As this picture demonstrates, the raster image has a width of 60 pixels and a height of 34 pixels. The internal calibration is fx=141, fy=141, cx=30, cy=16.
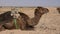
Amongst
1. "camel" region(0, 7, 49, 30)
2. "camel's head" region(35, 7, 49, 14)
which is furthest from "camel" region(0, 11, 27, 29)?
"camel's head" region(35, 7, 49, 14)

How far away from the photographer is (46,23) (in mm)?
1553

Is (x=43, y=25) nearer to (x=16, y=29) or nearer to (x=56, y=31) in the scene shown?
(x=56, y=31)

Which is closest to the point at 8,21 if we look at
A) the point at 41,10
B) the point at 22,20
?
the point at 22,20

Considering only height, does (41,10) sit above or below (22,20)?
above

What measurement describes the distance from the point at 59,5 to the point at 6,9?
63cm

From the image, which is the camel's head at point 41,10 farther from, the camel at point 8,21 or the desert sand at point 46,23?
the camel at point 8,21

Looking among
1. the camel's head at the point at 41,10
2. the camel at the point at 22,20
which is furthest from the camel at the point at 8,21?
the camel's head at the point at 41,10

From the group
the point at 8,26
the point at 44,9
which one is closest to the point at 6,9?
the point at 8,26

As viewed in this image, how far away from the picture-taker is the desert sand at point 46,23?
1.50 meters

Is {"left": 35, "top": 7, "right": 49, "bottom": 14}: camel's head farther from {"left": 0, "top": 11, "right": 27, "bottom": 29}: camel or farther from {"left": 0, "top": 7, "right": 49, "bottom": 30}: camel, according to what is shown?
{"left": 0, "top": 11, "right": 27, "bottom": 29}: camel

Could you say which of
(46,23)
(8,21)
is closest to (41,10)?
(46,23)

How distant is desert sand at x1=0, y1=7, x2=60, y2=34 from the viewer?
59.1 inches

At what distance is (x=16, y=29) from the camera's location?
1499 mm

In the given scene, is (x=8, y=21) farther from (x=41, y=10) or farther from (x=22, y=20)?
(x=41, y=10)
